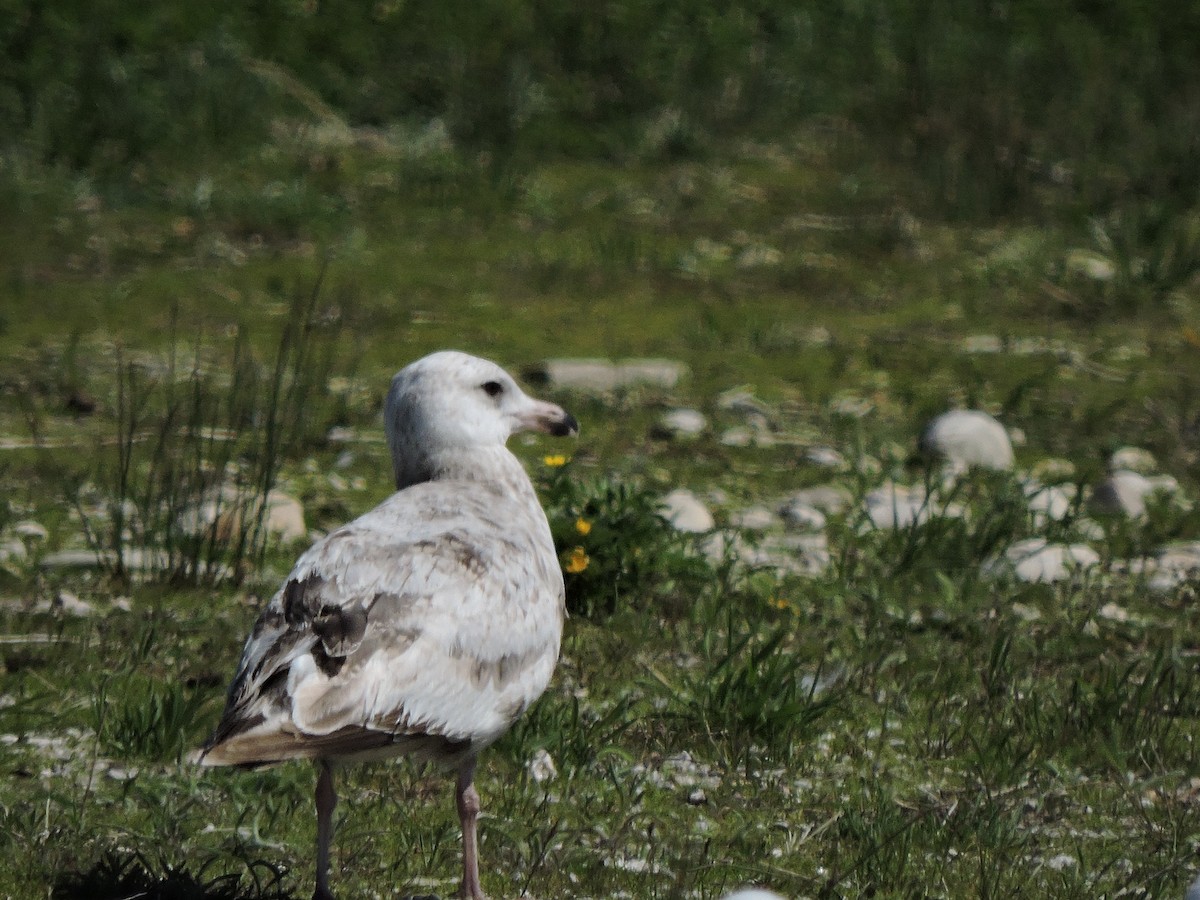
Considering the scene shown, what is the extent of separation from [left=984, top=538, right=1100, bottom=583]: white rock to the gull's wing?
276 cm

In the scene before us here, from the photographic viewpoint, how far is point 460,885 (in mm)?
4305

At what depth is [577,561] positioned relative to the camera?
6.19 metres

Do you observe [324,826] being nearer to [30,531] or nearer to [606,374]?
[30,531]

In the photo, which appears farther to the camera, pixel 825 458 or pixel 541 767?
pixel 825 458

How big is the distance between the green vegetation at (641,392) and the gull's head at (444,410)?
0.79m

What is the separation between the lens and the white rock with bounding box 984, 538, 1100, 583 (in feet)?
22.6

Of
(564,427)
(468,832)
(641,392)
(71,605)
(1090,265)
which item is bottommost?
(641,392)

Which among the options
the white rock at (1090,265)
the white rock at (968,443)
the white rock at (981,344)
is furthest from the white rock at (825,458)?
the white rock at (1090,265)

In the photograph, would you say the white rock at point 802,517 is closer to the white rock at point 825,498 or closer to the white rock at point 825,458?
the white rock at point 825,498

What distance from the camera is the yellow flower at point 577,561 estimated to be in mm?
6188

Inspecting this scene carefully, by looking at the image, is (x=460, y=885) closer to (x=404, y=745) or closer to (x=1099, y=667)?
(x=404, y=745)

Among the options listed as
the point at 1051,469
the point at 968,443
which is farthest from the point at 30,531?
the point at 1051,469

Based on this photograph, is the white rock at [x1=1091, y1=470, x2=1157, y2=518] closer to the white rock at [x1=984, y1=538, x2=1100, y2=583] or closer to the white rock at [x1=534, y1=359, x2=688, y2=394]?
the white rock at [x1=984, y1=538, x2=1100, y2=583]

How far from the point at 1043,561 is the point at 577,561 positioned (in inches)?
73.4
